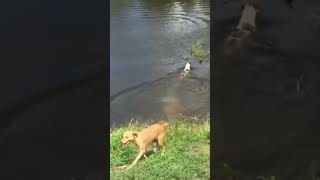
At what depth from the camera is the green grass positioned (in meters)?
4.79

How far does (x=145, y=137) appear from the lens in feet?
16.0

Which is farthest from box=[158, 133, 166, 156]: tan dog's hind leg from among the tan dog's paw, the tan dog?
the tan dog's paw

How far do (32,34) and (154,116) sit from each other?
1.27 metres

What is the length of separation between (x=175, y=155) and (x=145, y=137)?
0.99 ft

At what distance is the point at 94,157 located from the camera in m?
4.62

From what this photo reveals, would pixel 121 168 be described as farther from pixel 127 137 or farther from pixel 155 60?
pixel 155 60

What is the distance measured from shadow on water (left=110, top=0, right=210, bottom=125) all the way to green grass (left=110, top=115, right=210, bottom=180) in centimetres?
11

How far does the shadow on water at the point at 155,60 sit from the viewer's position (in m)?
4.79
